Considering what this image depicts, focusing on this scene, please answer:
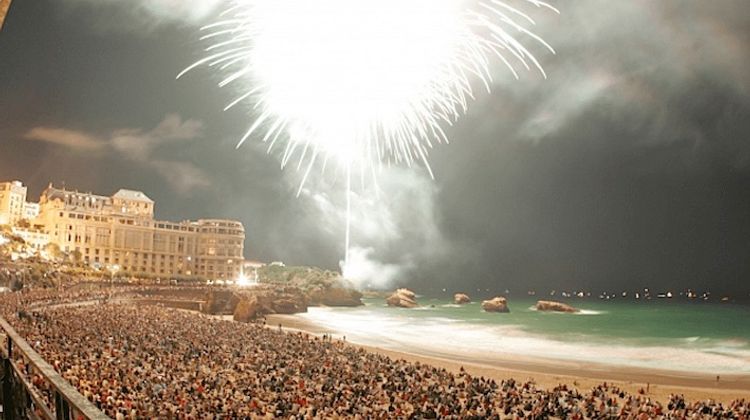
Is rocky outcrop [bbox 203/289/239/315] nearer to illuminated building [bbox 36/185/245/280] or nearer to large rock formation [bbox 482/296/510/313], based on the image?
illuminated building [bbox 36/185/245/280]

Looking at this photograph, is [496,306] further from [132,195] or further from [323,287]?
[132,195]

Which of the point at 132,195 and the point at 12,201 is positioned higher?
the point at 132,195

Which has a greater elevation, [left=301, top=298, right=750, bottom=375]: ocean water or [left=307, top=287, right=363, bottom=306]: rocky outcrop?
[left=307, top=287, right=363, bottom=306]: rocky outcrop

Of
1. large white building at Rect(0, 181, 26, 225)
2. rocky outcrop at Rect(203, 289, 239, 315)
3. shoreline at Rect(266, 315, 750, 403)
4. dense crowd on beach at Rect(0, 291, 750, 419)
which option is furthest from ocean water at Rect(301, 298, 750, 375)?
large white building at Rect(0, 181, 26, 225)

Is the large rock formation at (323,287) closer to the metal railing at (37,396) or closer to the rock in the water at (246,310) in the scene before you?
the rock in the water at (246,310)

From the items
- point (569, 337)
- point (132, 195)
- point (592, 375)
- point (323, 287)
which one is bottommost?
point (569, 337)

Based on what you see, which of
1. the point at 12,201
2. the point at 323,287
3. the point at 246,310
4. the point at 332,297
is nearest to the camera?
the point at 246,310

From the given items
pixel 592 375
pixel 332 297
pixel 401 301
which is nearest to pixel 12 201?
pixel 332 297
